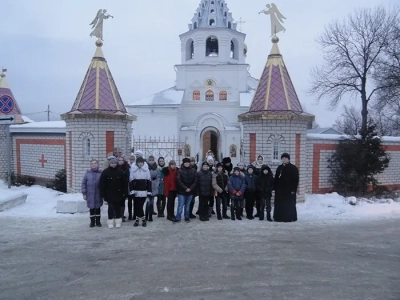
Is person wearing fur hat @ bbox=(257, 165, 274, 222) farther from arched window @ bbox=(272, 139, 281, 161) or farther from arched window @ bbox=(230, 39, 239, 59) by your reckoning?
arched window @ bbox=(230, 39, 239, 59)

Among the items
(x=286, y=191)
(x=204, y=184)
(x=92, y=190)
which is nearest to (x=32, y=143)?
(x=92, y=190)

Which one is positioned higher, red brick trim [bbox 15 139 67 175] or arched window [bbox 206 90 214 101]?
arched window [bbox 206 90 214 101]

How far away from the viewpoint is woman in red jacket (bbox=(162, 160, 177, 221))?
8.02m

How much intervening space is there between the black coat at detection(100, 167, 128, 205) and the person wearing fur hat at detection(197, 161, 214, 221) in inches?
69.5

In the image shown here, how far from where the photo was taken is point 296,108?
397 inches

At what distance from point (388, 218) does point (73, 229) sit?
7.29 meters

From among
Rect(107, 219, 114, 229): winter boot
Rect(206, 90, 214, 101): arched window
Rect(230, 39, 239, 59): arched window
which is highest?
Rect(230, 39, 239, 59): arched window

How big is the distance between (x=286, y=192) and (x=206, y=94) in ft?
66.9

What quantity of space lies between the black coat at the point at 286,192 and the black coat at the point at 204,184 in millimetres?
Result: 1574

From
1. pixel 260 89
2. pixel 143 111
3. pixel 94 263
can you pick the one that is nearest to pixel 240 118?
pixel 260 89

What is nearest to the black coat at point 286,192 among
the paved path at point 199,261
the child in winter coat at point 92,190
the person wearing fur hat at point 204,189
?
the paved path at point 199,261

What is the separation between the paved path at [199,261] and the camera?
4375 mm

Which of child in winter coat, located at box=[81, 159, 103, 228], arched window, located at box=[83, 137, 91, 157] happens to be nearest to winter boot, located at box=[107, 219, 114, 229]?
child in winter coat, located at box=[81, 159, 103, 228]

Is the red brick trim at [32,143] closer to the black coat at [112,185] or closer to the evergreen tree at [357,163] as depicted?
the black coat at [112,185]
